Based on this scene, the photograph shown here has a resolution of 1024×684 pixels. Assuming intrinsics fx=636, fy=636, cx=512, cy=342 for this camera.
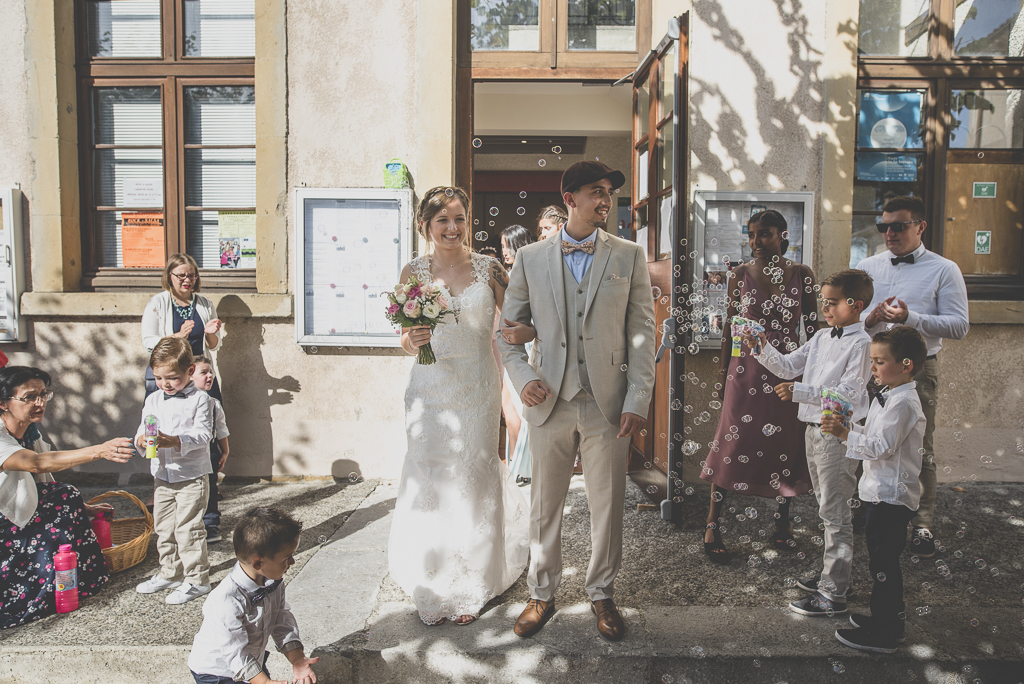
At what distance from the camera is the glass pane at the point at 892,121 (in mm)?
5906

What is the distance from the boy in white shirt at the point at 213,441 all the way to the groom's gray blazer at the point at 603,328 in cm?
235

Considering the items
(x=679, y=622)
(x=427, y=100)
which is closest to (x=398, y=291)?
(x=679, y=622)

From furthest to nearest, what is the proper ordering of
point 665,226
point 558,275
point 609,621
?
point 665,226
point 558,275
point 609,621

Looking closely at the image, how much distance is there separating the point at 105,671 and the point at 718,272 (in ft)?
16.7

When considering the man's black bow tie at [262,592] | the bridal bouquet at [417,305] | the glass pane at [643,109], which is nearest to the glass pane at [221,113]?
the glass pane at [643,109]

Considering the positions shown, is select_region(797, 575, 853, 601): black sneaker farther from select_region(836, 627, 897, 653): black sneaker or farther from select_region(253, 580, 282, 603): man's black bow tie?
select_region(253, 580, 282, 603): man's black bow tie

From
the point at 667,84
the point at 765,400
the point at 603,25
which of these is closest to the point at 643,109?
the point at 667,84

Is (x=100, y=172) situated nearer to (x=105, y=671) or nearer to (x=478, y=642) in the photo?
(x=105, y=671)

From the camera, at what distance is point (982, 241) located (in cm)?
598

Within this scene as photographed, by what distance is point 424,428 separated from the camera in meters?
3.57

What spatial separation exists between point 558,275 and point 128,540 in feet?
11.7

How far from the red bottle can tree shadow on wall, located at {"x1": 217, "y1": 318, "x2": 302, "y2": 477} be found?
1.84 metres

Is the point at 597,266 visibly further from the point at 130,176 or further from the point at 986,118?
the point at 130,176

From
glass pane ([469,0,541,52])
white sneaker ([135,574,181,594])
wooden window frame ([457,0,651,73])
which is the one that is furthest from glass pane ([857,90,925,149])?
white sneaker ([135,574,181,594])
